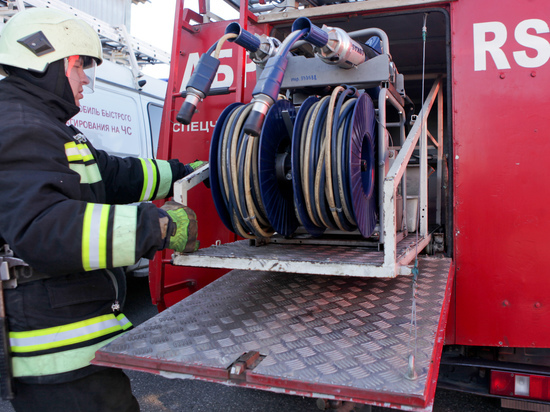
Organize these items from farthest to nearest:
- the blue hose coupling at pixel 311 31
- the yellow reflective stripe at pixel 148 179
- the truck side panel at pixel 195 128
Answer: the truck side panel at pixel 195 128
the yellow reflective stripe at pixel 148 179
the blue hose coupling at pixel 311 31

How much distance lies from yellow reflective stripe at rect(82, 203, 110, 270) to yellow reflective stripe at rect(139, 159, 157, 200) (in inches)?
34.1

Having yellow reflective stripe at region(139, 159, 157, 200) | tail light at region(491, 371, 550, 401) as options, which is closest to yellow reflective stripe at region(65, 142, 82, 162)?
yellow reflective stripe at region(139, 159, 157, 200)

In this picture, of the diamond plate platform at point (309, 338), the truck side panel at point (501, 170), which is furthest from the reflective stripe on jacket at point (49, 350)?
the truck side panel at point (501, 170)

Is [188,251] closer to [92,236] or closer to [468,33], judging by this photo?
[92,236]

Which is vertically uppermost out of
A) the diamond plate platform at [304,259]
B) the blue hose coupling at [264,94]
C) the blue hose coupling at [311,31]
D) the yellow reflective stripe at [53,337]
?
the blue hose coupling at [311,31]

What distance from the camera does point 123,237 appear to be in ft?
5.53

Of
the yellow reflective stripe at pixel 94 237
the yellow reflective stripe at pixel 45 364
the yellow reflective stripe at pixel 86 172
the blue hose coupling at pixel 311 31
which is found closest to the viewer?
the yellow reflective stripe at pixel 94 237

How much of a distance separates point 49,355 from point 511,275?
8.15ft

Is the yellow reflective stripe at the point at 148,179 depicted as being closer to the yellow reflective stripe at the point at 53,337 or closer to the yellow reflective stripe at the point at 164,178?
the yellow reflective stripe at the point at 164,178

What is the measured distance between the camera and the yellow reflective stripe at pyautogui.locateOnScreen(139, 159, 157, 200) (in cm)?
253

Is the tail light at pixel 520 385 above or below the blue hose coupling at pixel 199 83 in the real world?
below

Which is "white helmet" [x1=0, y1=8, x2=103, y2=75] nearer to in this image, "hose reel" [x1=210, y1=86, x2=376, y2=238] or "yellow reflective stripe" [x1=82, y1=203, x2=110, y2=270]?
"yellow reflective stripe" [x1=82, y1=203, x2=110, y2=270]

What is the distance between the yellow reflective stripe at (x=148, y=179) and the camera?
99.7 inches

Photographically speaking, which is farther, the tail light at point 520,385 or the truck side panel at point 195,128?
the truck side panel at point 195,128
